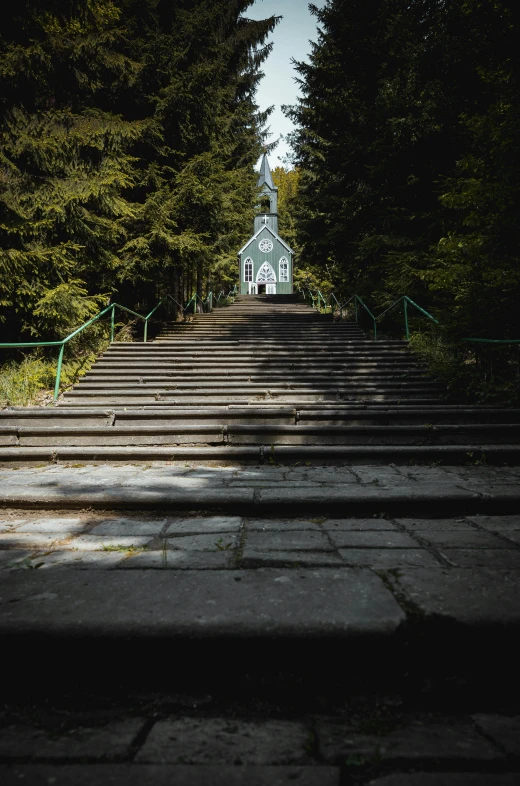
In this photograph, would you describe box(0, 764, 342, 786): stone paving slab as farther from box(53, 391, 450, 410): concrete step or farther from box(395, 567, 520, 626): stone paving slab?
box(53, 391, 450, 410): concrete step

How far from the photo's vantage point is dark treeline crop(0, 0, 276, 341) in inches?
285

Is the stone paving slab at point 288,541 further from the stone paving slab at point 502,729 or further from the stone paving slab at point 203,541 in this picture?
the stone paving slab at point 502,729

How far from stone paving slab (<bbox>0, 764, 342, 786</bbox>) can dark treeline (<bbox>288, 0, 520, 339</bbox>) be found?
612 centimetres

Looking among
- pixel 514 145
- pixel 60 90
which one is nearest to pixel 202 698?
pixel 514 145

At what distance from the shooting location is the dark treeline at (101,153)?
7234mm

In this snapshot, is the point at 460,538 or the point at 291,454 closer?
the point at 460,538

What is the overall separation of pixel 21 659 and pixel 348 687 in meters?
1.09

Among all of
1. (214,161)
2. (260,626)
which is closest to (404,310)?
(214,161)

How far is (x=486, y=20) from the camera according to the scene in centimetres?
648

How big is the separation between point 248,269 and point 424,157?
1118 inches

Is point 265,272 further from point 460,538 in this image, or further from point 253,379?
point 460,538

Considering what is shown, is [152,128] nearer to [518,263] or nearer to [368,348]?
[368,348]

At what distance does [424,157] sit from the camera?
961cm

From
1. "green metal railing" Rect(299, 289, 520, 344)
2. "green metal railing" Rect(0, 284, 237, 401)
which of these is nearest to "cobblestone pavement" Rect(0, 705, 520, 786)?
"green metal railing" Rect(299, 289, 520, 344)
